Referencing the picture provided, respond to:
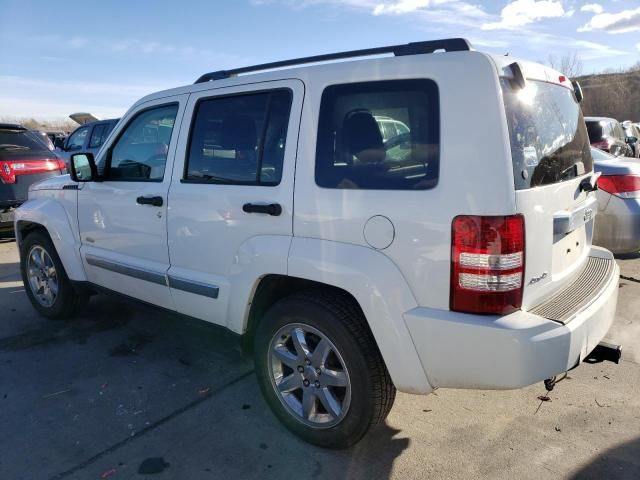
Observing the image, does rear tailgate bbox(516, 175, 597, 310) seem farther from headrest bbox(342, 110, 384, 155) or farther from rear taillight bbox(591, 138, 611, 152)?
rear taillight bbox(591, 138, 611, 152)

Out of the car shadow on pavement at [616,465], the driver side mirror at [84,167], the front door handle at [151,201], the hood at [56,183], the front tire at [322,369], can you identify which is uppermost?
the driver side mirror at [84,167]

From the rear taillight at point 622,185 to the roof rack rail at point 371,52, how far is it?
3.47m

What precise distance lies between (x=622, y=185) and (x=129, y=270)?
15.4 ft

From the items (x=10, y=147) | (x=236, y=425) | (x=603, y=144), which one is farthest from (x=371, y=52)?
(x=603, y=144)

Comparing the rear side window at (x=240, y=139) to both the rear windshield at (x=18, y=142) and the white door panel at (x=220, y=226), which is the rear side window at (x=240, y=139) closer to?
the white door panel at (x=220, y=226)

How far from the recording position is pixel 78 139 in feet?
42.5

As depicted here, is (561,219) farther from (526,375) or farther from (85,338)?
(85,338)

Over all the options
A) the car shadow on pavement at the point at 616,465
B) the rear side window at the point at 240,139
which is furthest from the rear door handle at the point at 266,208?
Answer: the car shadow on pavement at the point at 616,465

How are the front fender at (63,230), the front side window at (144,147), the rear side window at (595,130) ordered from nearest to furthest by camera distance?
the front side window at (144,147) < the front fender at (63,230) < the rear side window at (595,130)

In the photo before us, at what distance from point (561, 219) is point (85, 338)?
12.4 feet

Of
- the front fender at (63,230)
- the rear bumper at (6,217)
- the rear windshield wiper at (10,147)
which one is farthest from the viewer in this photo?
the rear windshield wiper at (10,147)

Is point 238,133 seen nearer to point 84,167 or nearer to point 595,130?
point 84,167

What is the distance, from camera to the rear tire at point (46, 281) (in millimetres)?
4516

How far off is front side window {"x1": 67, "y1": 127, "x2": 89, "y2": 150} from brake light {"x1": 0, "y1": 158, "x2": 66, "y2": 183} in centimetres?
482
